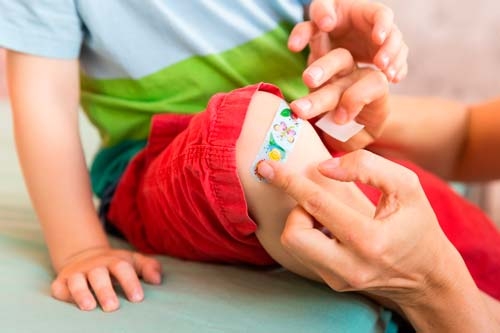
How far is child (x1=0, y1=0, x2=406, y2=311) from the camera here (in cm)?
77

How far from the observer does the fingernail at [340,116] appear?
67 centimetres

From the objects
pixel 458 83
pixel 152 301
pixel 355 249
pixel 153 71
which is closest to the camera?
pixel 355 249

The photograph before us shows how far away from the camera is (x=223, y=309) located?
2.11 ft

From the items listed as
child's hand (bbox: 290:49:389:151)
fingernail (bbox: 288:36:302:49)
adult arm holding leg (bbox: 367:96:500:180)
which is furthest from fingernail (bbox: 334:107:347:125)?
adult arm holding leg (bbox: 367:96:500:180)

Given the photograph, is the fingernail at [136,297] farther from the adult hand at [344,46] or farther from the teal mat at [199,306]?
the adult hand at [344,46]

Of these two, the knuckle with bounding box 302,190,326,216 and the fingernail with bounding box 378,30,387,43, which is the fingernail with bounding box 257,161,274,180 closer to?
the knuckle with bounding box 302,190,326,216

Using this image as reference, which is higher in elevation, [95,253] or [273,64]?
[273,64]

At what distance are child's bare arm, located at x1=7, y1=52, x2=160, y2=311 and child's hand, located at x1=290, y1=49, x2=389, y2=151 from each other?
0.23 m

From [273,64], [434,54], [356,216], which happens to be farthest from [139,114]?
[434,54]

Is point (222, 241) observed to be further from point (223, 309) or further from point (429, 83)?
point (429, 83)

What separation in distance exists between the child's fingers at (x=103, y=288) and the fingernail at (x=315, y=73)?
0.90ft

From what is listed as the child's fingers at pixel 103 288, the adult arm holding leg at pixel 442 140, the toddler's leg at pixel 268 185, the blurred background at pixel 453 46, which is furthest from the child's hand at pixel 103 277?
the blurred background at pixel 453 46

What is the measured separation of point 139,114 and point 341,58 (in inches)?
12.6

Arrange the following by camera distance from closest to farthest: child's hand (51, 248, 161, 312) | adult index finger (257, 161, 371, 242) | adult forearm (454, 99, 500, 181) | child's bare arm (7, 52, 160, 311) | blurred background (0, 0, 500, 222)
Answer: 1. adult index finger (257, 161, 371, 242)
2. child's hand (51, 248, 161, 312)
3. child's bare arm (7, 52, 160, 311)
4. adult forearm (454, 99, 500, 181)
5. blurred background (0, 0, 500, 222)
